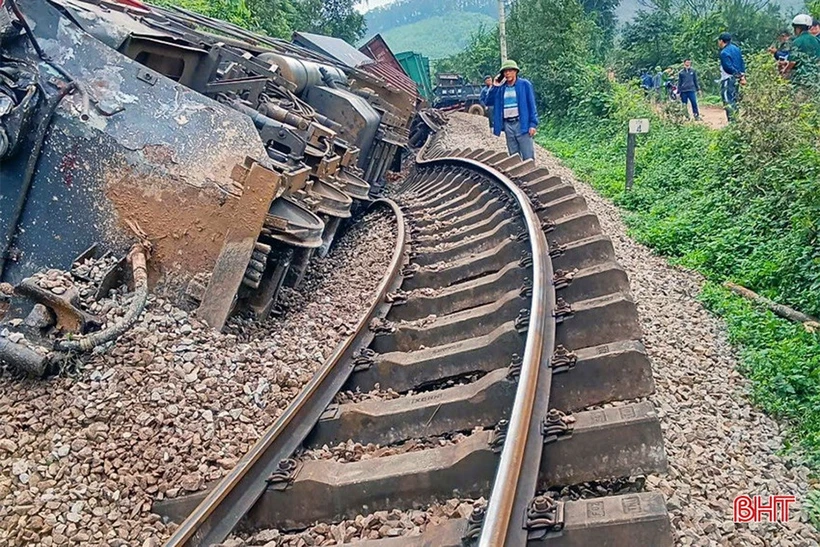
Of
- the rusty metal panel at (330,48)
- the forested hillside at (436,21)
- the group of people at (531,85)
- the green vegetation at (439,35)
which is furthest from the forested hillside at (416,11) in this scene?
the group of people at (531,85)

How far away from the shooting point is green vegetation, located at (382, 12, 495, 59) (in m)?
103

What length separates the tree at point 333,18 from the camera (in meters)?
38.9

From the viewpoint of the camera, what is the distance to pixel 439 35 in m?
113

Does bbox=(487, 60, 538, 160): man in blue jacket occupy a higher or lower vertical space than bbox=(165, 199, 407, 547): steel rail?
higher

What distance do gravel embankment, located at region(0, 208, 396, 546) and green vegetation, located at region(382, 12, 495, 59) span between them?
9582cm

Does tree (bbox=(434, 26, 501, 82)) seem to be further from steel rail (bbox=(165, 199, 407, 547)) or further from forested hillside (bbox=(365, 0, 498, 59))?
forested hillside (bbox=(365, 0, 498, 59))

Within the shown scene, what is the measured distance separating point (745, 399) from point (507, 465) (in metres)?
1.90

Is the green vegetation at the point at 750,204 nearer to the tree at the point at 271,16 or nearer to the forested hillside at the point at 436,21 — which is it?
the tree at the point at 271,16

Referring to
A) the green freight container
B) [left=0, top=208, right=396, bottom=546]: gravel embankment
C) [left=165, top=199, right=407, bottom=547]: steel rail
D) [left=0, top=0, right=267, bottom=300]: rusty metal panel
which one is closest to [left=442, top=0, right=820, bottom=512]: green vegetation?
[left=165, top=199, right=407, bottom=547]: steel rail

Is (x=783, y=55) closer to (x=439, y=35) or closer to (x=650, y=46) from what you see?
(x=650, y=46)

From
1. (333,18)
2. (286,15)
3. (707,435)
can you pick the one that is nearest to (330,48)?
(707,435)

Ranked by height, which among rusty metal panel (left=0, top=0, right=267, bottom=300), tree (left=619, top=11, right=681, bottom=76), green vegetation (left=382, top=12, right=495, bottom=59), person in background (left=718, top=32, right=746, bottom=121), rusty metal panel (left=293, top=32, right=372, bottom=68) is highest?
green vegetation (left=382, top=12, right=495, bottom=59)

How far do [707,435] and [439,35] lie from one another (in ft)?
378

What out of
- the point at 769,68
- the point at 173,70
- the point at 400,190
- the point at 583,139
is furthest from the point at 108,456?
the point at 583,139
